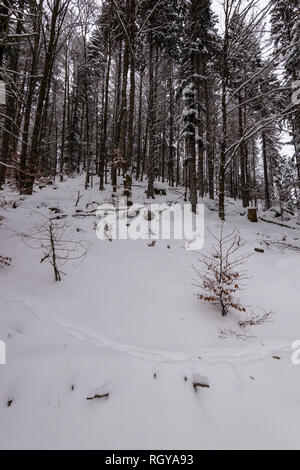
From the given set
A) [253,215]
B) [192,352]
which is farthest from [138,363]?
[253,215]

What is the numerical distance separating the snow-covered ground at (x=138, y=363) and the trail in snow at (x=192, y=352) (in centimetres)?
1

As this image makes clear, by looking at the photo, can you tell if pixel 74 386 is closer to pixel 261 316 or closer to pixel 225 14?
pixel 261 316

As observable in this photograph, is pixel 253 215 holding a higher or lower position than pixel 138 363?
higher

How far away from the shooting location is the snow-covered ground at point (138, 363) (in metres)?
1.91

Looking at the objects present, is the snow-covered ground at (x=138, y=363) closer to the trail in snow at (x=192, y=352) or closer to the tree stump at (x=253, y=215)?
the trail in snow at (x=192, y=352)

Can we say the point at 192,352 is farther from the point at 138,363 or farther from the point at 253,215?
the point at 253,215

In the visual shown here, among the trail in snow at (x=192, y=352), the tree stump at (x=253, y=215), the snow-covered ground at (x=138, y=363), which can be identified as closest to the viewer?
the snow-covered ground at (x=138, y=363)

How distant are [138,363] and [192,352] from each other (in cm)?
77

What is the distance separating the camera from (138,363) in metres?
2.56

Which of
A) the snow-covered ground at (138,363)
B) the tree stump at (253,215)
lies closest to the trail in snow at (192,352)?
the snow-covered ground at (138,363)

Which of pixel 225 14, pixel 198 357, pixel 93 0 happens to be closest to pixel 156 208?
pixel 198 357

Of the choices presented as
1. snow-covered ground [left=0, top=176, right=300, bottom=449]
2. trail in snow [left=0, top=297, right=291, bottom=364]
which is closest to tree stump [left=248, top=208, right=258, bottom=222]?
snow-covered ground [left=0, top=176, right=300, bottom=449]

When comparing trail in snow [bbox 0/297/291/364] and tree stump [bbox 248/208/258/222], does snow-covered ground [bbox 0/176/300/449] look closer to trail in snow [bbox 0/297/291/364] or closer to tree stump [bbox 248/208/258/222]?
trail in snow [bbox 0/297/291/364]

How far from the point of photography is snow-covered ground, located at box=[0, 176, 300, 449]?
1905 mm
